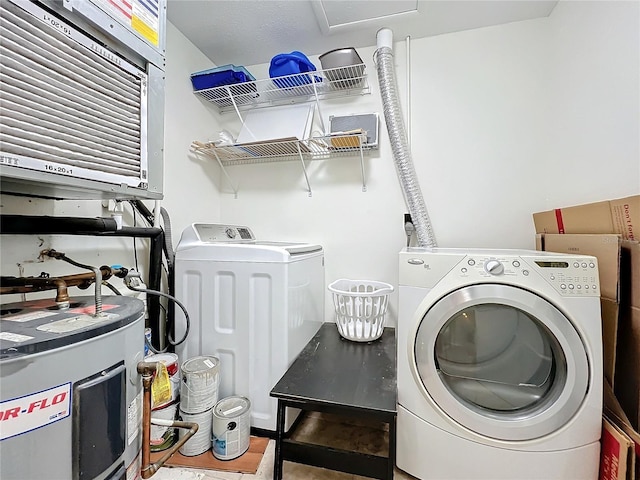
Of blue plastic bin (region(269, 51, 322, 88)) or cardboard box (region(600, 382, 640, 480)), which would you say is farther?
blue plastic bin (region(269, 51, 322, 88))

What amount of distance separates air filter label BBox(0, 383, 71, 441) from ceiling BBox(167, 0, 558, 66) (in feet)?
6.40

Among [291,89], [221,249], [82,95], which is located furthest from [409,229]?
[82,95]

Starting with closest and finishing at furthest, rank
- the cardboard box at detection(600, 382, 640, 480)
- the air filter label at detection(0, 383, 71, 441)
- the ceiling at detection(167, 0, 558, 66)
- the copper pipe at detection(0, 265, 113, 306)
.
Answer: the air filter label at detection(0, 383, 71, 441), the copper pipe at detection(0, 265, 113, 306), the cardboard box at detection(600, 382, 640, 480), the ceiling at detection(167, 0, 558, 66)

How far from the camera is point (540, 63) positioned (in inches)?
70.1

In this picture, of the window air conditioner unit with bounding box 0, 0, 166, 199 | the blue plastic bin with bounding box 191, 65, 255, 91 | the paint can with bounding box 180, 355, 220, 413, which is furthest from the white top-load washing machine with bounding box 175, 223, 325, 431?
the blue plastic bin with bounding box 191, 65, 255, 91

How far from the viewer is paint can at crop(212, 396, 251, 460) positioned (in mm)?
1282

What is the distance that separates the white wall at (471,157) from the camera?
1.55m

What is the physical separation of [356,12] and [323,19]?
0.66 feet

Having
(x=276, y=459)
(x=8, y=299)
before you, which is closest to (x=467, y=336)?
(x=276, y=459)

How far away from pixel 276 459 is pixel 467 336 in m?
0.92

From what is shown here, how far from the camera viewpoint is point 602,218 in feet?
3.98

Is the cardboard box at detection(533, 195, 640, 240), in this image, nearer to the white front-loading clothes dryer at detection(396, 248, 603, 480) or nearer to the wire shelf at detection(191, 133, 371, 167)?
the white front-loading clothes dryer at detection(396, 248, 603, 480)

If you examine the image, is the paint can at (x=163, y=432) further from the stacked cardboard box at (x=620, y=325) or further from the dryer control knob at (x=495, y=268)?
the stacked cardboard box at (x=620, y=325)

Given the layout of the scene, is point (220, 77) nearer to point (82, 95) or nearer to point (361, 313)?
point (82, 95)
